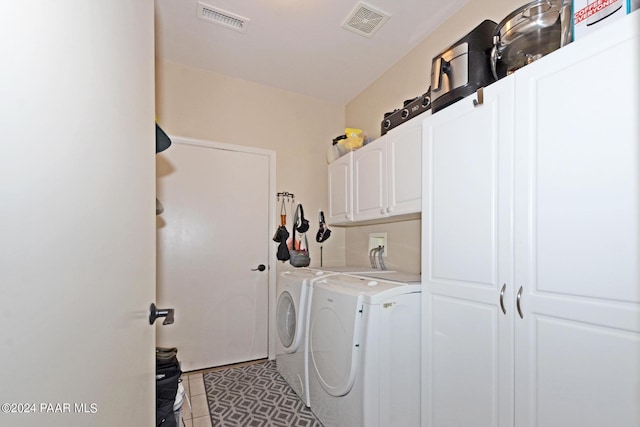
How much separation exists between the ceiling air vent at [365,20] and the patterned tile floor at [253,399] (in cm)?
270

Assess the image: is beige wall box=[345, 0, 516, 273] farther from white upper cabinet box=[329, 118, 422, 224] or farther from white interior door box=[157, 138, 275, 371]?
white interior door box=[157, 138, 275, 371]

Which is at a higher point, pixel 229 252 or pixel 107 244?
pixel 107 244

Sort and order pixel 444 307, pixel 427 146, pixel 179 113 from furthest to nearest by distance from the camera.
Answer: pixel 179 113
pixel 427 146
pixel 444 307

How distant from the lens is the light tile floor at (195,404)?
6.20 ft

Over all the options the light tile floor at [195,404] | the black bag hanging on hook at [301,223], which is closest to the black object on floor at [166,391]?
the light tile floor at [195,404]

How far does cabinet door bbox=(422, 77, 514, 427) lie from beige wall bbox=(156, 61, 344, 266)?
1.76m

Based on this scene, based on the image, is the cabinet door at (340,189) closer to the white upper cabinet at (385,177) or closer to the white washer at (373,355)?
the white upper cabinet at (385,177)

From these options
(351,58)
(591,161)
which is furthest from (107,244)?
(351,58)

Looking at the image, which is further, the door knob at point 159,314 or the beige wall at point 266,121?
the beige wall at point 266,121

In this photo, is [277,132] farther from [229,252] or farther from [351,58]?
[229,252]

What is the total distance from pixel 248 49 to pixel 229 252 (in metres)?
1.77

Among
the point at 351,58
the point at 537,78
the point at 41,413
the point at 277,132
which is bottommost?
the point at 41,413

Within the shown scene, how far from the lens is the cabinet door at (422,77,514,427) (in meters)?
1.20

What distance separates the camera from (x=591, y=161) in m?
0.96
